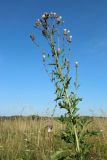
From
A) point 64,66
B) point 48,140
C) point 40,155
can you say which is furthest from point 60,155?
point 48,140

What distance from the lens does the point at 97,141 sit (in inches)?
332

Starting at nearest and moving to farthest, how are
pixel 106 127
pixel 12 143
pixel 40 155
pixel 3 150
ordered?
pixel 40 155 → pixel 3 150 → pixel 12 143 → pixel 106 127

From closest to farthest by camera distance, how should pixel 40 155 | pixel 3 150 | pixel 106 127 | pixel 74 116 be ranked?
pixel 74 116 → pixel 40 155 → pixel 3 150 → pixel 106 127

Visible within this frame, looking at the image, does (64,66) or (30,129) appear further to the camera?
(30,129)

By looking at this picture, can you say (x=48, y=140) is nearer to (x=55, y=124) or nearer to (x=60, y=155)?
(x=55, y=124)


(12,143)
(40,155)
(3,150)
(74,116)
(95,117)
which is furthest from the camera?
(95,117)

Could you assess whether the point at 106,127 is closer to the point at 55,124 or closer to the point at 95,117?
the point at 95,117

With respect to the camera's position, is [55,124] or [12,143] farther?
[55,124]

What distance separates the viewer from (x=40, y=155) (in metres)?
7.58

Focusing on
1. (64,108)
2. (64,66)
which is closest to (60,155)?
(64,108)

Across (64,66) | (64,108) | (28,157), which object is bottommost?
(28,157)

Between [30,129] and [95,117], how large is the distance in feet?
6.20

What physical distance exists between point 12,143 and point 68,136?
4.25 m

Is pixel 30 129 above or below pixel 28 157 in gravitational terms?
above
